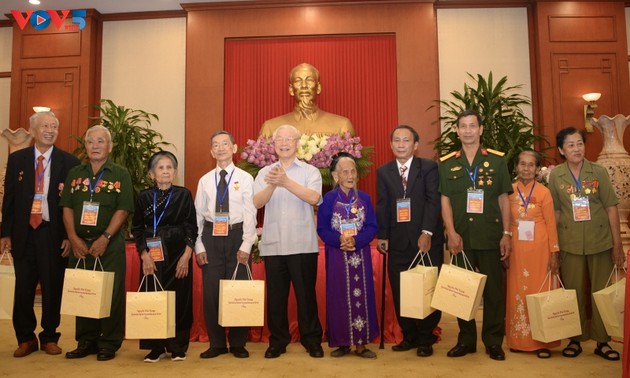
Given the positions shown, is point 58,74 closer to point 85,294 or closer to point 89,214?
point 89,214

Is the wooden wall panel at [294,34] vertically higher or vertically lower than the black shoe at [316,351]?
higher

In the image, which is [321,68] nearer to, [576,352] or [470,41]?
[470,41]

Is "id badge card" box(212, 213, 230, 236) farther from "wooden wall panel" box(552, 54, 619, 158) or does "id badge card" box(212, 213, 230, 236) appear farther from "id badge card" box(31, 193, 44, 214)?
"wooden wall panel" box(552, 54, 619, 158)

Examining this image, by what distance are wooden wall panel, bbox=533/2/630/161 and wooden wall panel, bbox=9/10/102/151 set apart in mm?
5254

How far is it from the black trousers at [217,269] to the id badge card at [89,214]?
66 cm

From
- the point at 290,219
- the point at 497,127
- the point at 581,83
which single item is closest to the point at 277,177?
the point at 290,219

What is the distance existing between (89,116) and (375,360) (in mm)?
4704

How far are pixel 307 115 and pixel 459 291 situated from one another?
3059 millimetres

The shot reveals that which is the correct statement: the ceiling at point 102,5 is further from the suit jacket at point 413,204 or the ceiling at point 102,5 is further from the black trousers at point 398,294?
the black trousers at point 398,294

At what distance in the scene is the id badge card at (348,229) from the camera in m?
2.89

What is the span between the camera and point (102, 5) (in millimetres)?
5965

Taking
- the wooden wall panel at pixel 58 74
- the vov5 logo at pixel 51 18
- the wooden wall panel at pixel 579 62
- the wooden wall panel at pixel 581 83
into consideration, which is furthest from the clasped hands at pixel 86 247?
the wooden wall panel at pixel 581 83

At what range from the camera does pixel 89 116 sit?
599 cm

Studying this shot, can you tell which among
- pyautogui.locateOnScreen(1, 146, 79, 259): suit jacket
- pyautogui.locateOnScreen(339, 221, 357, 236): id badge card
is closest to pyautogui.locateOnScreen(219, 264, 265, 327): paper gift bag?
pyautogui.locateOnScreen(339, 221, 357, 236): id badge card
